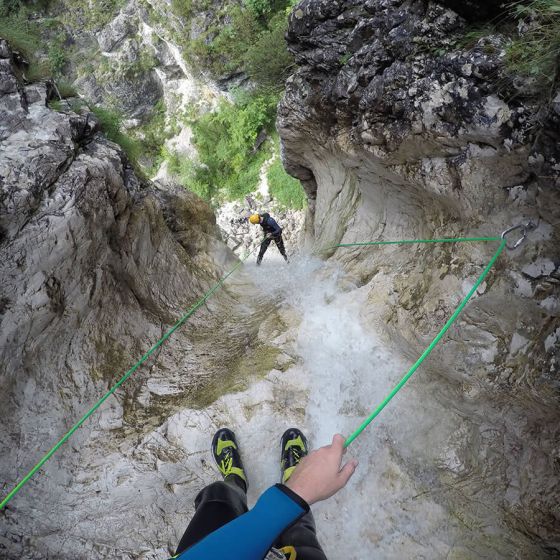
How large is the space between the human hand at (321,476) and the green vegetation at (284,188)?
45.8 feet

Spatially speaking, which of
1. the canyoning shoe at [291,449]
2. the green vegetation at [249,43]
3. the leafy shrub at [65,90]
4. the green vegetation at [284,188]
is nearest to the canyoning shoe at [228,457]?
the canyoning shoe at [291,449]

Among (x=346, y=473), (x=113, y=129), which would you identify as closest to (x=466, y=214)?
(x=346, y=473)

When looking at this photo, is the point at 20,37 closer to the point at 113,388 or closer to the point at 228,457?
the point at 113,388

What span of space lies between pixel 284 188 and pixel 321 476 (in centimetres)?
1475

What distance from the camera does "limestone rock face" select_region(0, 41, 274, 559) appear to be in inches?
136

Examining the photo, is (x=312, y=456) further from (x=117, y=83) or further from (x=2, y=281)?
(x=117, y=83)

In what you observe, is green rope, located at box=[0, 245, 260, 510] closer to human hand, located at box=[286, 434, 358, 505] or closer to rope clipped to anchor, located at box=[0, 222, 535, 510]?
rope clipped to anchor, located at box=[0, 222, 535, 510]

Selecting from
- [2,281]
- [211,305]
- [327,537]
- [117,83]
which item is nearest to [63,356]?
[2,281]

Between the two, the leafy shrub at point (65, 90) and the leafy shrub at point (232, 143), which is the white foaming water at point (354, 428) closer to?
the leafy shrub at point (65, 90)

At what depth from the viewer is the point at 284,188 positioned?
1582cm

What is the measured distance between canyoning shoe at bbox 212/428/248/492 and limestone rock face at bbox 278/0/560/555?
68.5 inches

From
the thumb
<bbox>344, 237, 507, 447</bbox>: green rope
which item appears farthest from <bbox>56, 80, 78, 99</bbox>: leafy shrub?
the thumb

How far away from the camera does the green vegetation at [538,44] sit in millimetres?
2508

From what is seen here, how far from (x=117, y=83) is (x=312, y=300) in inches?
735
